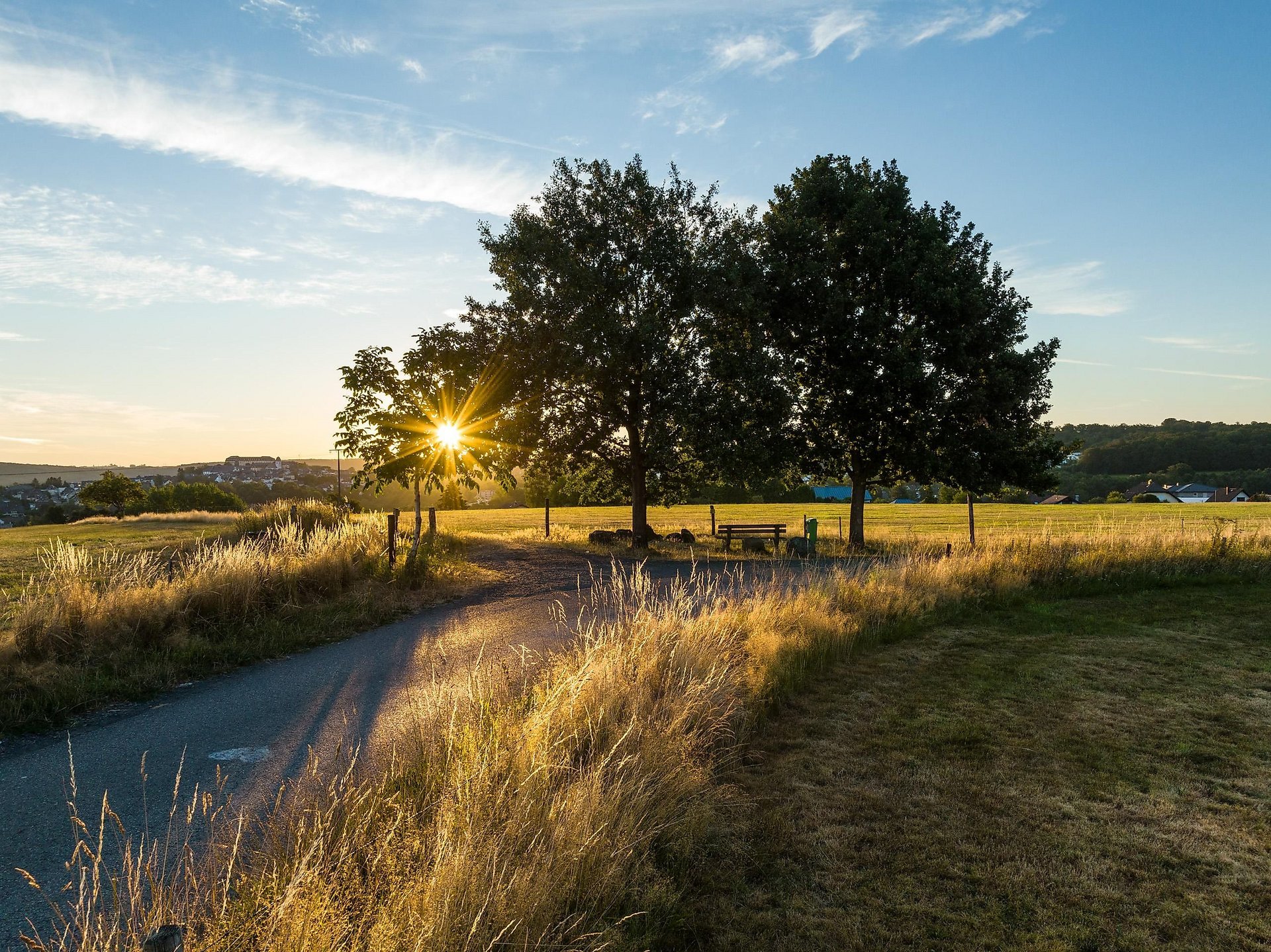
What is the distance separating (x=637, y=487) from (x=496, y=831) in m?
21.7

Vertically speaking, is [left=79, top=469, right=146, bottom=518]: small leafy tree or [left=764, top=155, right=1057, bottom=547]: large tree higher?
[left=764, top=155, right=1057, bottom=547]: large tree

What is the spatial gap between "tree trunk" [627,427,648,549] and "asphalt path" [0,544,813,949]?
13.5m

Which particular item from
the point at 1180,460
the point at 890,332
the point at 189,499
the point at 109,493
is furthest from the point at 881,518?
Answer: the point at 1180,460

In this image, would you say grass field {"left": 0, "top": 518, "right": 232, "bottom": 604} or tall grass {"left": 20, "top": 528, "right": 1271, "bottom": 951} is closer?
tall grass {"left": 20, "top": 528, "right": 1271, "bottom": 951}

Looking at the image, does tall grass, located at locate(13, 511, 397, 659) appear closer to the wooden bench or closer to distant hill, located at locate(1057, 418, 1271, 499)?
the wooden bench

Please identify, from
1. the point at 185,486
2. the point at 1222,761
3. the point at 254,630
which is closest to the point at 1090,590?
the point at 1222,761

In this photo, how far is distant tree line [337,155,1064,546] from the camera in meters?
22.9

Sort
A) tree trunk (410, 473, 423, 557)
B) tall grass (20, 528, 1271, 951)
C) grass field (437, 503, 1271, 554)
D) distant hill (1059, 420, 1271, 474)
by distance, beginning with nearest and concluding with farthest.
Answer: tall grass (20, 528, 1271, 951), tree trunk (410, 473, 423, 557), grass field (437, 503, 1271, 554), distant hill (1059, 420, 1271, 474)

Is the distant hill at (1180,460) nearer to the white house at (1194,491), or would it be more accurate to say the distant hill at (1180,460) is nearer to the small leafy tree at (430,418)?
the white house at (1194,491)

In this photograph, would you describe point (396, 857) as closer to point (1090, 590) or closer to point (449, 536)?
point (1090, 590)

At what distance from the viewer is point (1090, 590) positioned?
15.6 meters

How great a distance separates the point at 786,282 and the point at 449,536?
13176 mm

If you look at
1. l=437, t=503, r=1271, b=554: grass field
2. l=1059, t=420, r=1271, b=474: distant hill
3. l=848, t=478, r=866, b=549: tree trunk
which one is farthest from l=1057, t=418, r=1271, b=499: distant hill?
l=848, t=478, r=866, b=549: tree trunk

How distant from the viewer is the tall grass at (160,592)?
925 centimetres
